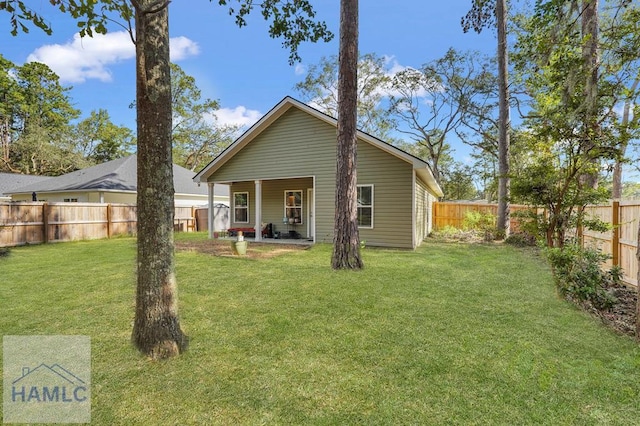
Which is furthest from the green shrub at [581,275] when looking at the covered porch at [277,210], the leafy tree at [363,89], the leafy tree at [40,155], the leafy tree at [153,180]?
the leafy tree at [40,155]

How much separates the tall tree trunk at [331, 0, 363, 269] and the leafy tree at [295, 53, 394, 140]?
17973 millimetres

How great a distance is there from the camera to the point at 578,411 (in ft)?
6.99

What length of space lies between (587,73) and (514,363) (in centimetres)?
461

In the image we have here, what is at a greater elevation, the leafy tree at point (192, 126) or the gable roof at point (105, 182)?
the leafy tree at point (192, 126)

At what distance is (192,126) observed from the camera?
27.8 meters

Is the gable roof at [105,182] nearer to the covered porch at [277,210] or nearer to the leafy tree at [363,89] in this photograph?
the covered porch at [277,210]

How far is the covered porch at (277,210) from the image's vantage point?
1294 centimetres

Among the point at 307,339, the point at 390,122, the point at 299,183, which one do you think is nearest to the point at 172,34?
the point at 307,339

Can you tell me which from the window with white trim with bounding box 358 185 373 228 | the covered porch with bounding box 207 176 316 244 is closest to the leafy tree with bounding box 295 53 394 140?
the covered porch with bounding box 207 176 316 244

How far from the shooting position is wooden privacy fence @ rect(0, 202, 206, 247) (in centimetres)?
1065

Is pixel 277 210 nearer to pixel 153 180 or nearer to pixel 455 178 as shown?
pixel 153 180

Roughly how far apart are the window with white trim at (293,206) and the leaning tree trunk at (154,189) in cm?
1022

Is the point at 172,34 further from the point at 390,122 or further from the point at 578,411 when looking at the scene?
the point at 390,122

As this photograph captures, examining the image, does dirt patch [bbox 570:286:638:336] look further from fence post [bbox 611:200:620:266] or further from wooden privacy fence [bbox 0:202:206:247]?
wooden privacy fence [bbox 0:202:206:247]
